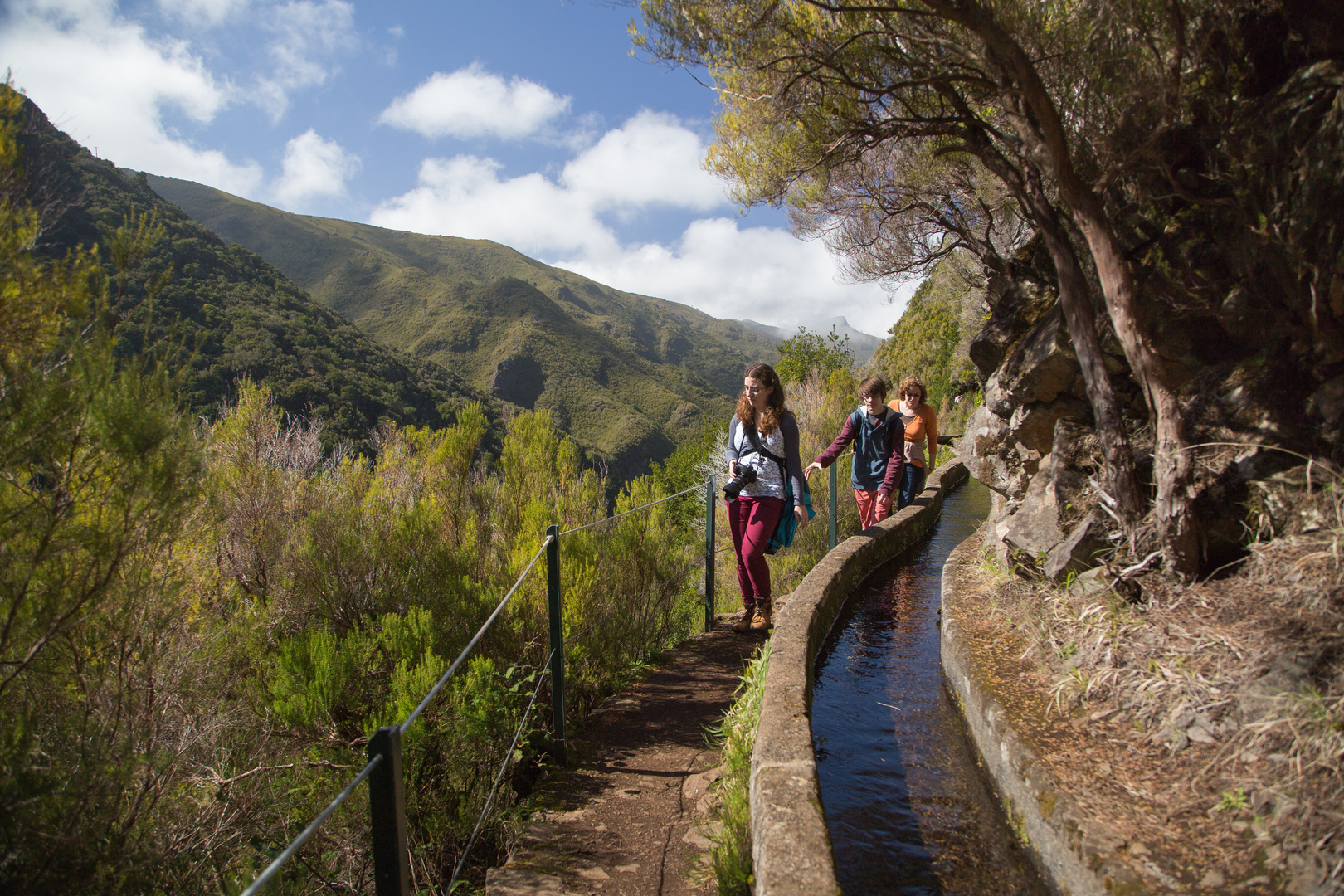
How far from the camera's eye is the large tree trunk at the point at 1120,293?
2.92 m

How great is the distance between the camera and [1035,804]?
2.32m

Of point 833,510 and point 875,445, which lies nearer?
point 875,445

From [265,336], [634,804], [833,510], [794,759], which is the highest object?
[265,336]

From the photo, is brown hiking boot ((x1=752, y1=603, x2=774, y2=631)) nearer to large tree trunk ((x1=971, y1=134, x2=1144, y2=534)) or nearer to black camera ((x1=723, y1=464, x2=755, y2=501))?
black camera ((x1=723, y1=464, x2=755, y2=501))

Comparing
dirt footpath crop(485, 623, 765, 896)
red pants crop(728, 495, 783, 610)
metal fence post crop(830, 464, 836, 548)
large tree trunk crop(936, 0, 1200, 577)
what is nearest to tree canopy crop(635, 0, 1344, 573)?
large tree trunk crop(936, 0, 1200, 577)

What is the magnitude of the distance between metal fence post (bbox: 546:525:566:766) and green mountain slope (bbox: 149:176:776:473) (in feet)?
215

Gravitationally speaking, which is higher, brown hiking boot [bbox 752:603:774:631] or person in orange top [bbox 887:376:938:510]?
person in orange top [bbox 887:376:938:510]

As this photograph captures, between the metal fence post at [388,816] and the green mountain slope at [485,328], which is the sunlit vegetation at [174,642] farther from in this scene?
the green mountain slope at [485,328]

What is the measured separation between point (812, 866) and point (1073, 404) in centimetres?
328

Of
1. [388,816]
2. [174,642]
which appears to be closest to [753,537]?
[174,642]

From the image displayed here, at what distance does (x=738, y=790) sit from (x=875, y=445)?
3919 mm

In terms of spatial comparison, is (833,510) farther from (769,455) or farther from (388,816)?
(388,816)

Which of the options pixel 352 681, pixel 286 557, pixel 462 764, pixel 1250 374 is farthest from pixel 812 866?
pixel 286 557

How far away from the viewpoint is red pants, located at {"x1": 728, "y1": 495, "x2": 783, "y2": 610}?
4.43m
